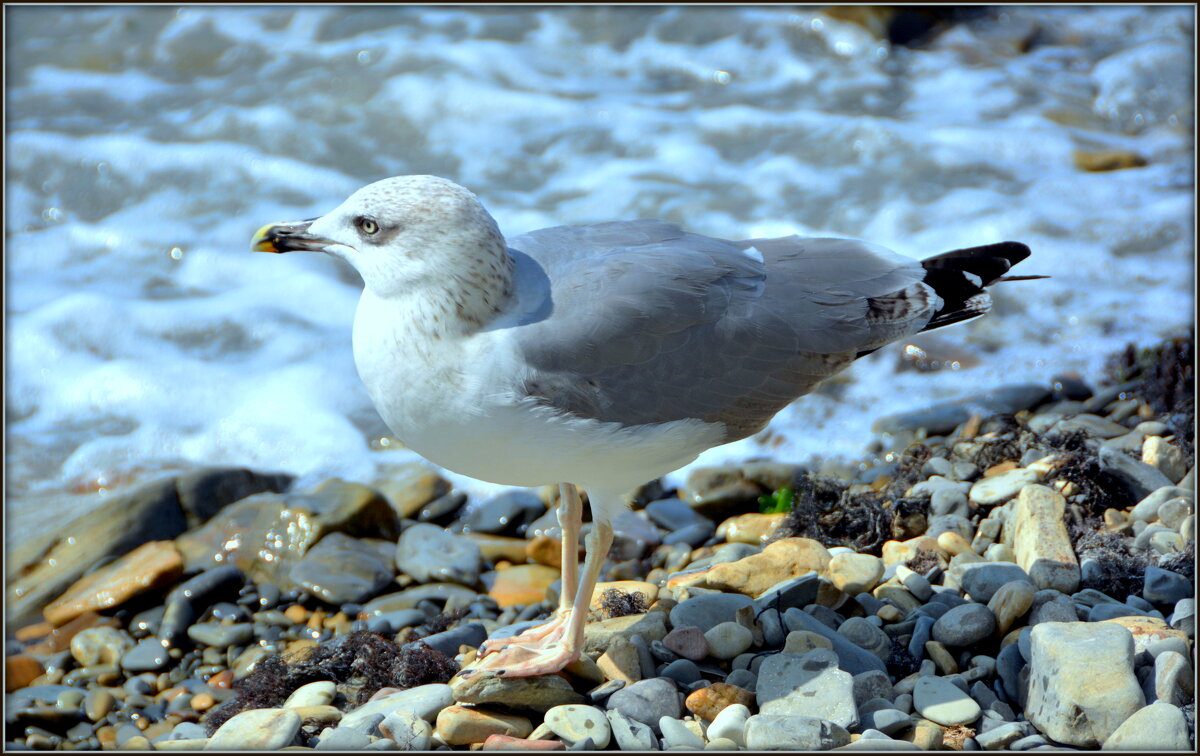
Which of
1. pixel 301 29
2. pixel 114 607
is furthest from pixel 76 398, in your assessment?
pixel 301 29

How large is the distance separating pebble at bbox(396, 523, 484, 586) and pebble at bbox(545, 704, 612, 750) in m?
1.85

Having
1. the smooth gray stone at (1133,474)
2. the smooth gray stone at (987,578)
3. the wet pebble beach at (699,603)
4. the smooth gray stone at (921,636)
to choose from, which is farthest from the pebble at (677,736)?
the smooth gray stone at (1133,474)

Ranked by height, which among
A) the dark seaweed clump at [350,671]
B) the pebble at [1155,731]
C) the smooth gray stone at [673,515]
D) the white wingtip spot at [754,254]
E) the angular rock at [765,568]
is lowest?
the smooth gray stone at [673,515]

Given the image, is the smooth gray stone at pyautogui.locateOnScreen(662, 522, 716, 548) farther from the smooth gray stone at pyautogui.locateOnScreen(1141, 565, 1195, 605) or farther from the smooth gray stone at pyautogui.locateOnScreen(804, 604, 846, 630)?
the smooth gray stone at pyautogui.locateOnScreen(1141, 565, 1195, 605)

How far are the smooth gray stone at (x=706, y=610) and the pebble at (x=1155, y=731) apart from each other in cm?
138

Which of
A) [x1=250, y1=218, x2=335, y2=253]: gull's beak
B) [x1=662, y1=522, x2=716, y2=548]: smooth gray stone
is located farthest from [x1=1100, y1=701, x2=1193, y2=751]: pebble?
[x1=250, y1=218, x2=335, y2=253]: gull's beak

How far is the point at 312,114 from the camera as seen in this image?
1087 centimetres

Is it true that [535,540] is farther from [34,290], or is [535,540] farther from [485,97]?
[485,97]

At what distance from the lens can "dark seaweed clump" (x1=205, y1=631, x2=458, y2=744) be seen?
13.7 feet

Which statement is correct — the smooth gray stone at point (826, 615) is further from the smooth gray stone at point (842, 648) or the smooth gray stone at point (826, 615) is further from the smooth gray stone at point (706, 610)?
the smooth gray stone at point (706, 610)

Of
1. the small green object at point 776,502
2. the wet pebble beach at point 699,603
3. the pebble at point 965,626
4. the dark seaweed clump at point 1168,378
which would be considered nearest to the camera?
the wet pebble beach at point 699,603

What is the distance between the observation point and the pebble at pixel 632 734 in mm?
3467

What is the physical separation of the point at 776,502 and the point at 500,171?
17.4ft

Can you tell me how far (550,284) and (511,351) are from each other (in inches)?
14.1
